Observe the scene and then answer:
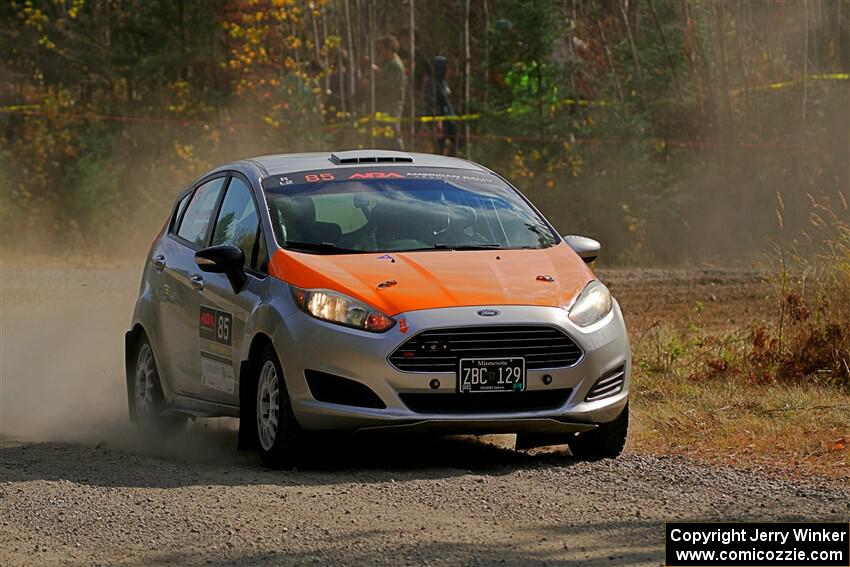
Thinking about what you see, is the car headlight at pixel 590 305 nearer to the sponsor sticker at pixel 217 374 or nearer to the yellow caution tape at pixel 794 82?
the sponsor sticker at pixel 217 374

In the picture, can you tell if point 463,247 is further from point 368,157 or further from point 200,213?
point 200,213

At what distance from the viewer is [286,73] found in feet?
91.2

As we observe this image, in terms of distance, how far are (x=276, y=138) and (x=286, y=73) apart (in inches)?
85.1

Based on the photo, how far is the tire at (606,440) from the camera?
8984 millimetres

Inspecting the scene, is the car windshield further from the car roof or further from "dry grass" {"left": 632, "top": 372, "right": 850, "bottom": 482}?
"dry grass" {"left": 632, "top": 372, "right": 850, "bottom": 482}

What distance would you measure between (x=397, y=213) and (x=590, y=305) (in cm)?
142

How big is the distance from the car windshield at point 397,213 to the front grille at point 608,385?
1082 mm

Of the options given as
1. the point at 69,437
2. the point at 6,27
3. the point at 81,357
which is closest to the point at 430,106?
the point at 6,27

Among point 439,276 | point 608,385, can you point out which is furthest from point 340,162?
point 608,385

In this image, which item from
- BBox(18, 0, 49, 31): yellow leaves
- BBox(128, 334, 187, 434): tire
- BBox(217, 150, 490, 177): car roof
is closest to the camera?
BBox(217, 150, 490, 177): car roof

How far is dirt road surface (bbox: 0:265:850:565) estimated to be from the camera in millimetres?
6520

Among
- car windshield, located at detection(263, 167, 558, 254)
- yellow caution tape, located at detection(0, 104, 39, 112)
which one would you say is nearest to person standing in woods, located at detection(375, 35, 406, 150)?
yellow caution tape, located at detection(0, 104, 39, 112)

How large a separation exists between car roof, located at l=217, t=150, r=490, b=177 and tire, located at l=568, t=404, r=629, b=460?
6.97ft

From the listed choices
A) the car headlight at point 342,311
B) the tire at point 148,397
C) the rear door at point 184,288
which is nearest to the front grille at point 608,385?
the car headlight at point 342,311
